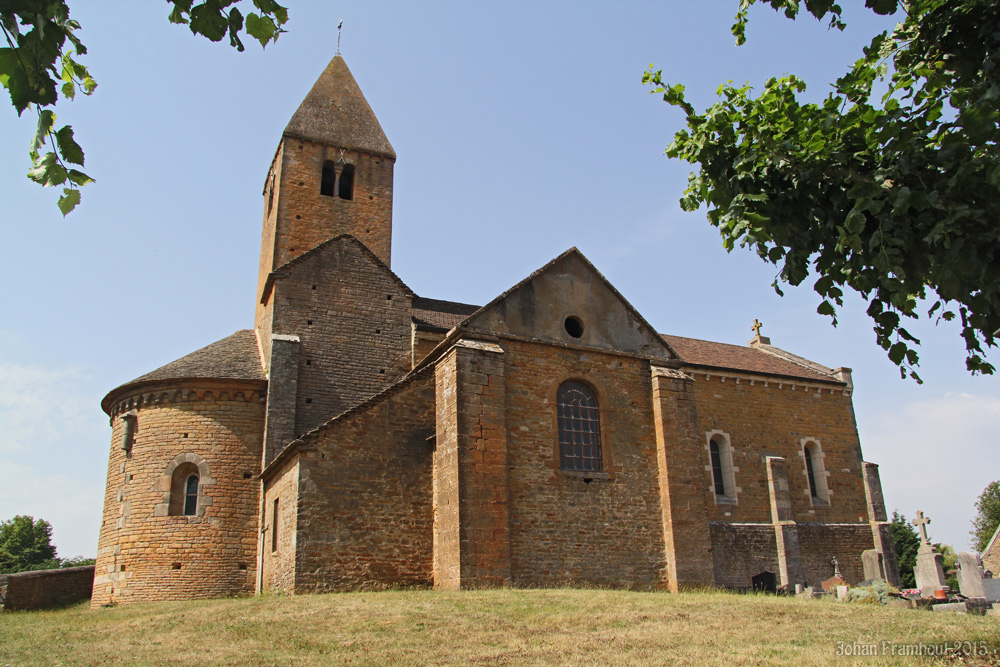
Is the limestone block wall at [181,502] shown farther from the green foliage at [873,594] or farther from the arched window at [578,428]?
the green foliage at [873,594]

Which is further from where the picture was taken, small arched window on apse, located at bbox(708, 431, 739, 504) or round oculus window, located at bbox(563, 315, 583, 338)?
small arched window on apse, located at bbox(708, 431, 739, 504)

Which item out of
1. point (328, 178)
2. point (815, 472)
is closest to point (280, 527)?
point (328, 178)

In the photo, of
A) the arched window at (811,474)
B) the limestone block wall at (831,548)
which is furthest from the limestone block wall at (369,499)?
the arched window at (811,474)

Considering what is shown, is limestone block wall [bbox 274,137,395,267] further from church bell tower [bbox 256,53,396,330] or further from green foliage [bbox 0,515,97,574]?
green foliage [bbox 0,515,97,574]

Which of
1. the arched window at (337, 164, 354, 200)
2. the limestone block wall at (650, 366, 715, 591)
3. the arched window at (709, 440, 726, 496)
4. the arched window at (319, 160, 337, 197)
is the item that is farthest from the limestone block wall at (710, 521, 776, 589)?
the arched window at (319, 160, 337, 197)

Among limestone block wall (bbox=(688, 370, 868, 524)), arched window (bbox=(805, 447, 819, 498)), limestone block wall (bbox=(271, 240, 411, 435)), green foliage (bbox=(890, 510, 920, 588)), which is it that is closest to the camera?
limestone block wall (bbox=(271, 240, 411, 435))

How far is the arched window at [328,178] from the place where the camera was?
26.6 metres

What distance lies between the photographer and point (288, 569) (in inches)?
597

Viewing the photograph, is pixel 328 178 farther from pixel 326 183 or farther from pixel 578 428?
pixel 578 428

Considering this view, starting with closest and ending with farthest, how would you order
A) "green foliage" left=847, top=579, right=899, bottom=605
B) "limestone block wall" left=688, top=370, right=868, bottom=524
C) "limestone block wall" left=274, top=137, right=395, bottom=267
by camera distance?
"green foliage" left=847, top=579, right=899, bottom=605 < "limestone block wall" left=688, top=370, right=868, bottom=524 < "limestone block wall" left=274, top=137, right=395, bottom=267

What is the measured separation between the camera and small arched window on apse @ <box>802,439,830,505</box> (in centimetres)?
2564

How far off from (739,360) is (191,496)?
19.8 metres

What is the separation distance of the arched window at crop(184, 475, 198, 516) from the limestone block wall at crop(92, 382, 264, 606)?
197 mm

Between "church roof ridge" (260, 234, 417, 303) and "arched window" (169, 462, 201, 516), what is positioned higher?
"church roof ridge" (260, 234, 417, 303)
